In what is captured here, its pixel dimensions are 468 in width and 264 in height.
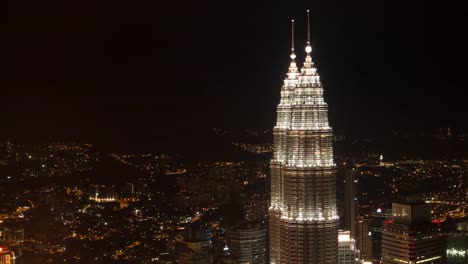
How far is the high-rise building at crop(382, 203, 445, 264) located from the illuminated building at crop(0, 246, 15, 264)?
5.76 m

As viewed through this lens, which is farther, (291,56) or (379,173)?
(379,173)

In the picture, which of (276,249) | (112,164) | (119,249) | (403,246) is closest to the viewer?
(276,249)

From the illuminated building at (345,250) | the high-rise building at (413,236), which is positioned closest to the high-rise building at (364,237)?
the high-rise building at (413,236)

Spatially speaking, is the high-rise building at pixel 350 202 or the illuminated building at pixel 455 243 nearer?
the high-rise building at pixel 350 202

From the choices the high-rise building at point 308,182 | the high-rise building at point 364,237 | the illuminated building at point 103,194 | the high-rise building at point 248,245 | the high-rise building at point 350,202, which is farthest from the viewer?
the illuminated building at point 103,194

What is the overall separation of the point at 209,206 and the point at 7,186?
161 inches

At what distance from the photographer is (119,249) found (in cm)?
1201

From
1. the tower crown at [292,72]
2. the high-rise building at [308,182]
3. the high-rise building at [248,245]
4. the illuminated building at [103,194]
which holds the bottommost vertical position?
the high-rise building at [248,245]

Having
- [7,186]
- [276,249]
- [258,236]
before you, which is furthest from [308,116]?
[7,186]

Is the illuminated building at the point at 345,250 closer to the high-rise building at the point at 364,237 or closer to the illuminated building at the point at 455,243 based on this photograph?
the high-rise building at the point at 364,237

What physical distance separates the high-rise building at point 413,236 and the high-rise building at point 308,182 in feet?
8.66

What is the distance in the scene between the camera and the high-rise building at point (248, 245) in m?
10.0

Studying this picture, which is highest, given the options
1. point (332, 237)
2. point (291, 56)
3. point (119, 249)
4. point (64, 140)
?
point (291, 56)

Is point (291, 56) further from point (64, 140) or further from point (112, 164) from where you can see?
point (112, 164)
